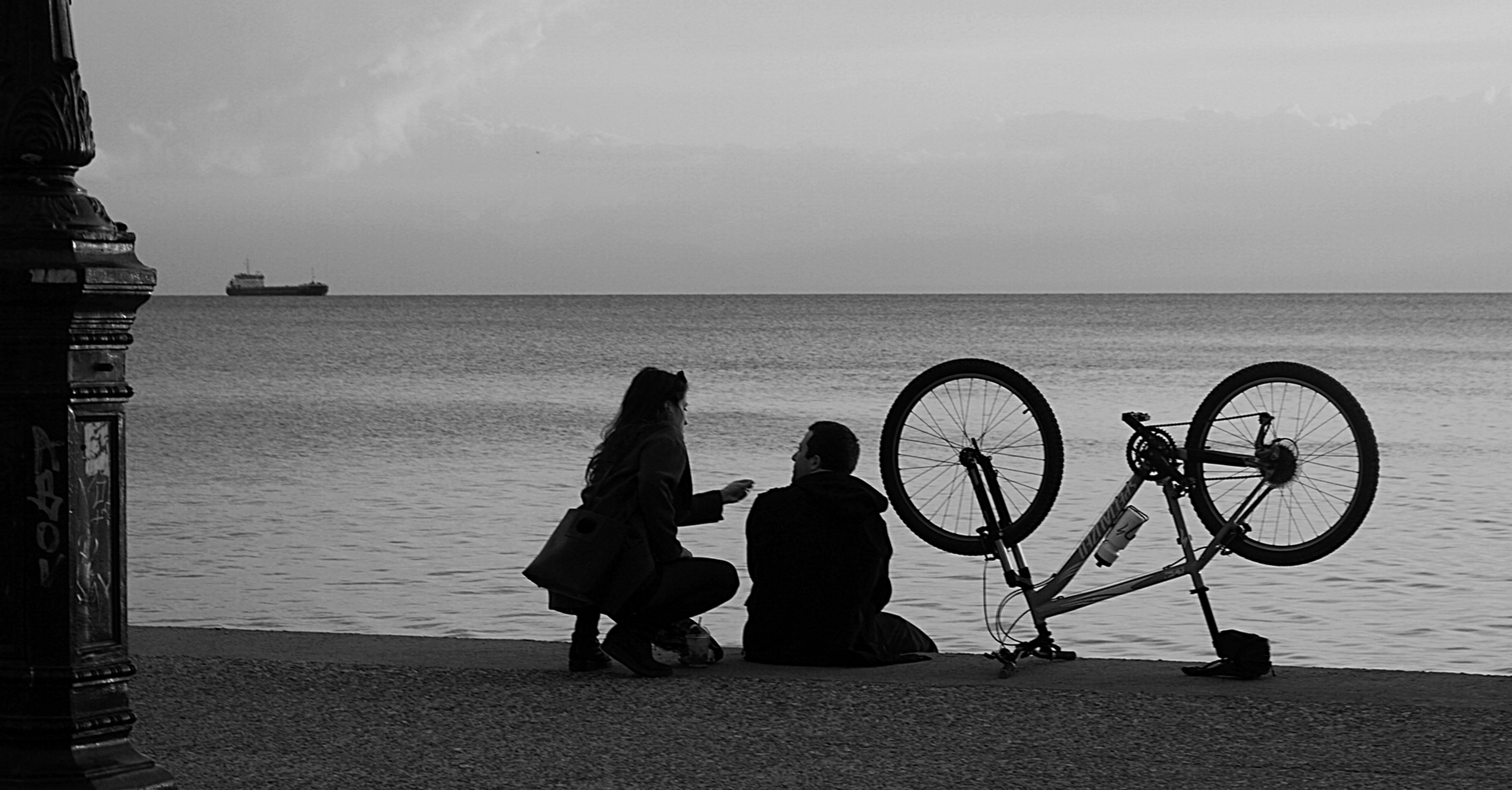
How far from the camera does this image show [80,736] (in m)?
4.60

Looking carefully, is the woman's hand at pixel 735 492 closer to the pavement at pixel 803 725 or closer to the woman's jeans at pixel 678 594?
the woman's jeans at pixel 678 594

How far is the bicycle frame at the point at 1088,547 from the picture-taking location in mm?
7512

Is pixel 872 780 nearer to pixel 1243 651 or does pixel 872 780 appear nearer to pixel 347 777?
pixel 347 777

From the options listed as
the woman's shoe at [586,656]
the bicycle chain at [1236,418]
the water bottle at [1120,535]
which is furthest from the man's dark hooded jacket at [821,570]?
the bicycle chain at [1236,418]

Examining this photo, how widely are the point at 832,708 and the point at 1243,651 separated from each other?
171cm

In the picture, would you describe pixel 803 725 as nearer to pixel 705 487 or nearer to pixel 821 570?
pixel 821 570

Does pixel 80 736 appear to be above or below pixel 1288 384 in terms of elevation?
below

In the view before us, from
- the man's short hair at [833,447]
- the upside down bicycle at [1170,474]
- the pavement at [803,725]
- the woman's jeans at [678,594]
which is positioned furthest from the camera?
the man's short hair at [833,447]

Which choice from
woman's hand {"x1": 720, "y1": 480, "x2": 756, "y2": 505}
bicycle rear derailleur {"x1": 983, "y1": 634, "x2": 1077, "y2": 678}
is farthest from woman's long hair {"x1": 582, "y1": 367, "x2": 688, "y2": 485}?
bicycle rear derailleur {"x1": 983, "y1": 634, "x2": 1077, "y2": 678}

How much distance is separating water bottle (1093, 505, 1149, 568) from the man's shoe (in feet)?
6.06

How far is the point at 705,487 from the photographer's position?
23828 mm

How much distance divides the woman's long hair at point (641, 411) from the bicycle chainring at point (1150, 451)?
188 centimetres

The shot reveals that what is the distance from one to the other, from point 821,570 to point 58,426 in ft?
12.4

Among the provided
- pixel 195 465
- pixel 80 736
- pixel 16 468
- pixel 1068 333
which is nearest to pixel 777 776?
pixel 80 736
